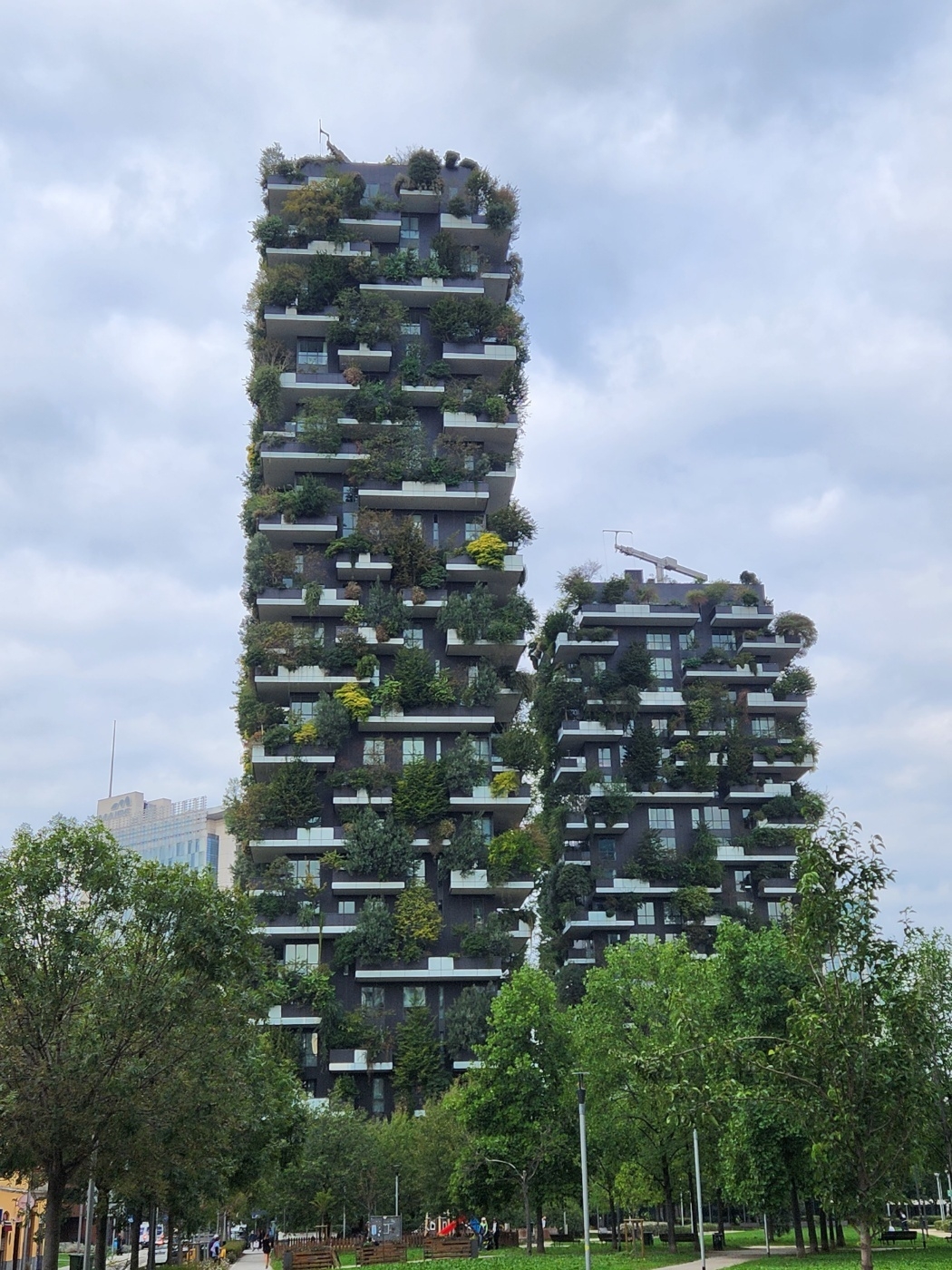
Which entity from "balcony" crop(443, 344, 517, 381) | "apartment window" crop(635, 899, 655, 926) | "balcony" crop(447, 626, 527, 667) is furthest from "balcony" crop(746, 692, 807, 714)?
"balcony" crop(443, 344, 517, 381)

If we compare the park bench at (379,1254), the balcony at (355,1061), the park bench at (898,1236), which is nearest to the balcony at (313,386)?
the balcony at (355,1061)

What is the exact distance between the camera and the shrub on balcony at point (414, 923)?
83.2 meters

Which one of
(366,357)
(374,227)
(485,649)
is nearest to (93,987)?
(485,649)

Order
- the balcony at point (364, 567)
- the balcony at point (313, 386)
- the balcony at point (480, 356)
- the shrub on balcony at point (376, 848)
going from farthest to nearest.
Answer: the balcony at point (480, 356) < the balcony at point (313, 386) < the balcony at point (364, 567) < the shrub on balcony at point (376, 848)

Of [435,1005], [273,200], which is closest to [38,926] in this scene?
[435,1005]

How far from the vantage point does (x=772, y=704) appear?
112 metres

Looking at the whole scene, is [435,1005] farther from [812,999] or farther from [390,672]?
[812,999]

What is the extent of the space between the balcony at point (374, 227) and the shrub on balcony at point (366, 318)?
6.51 m

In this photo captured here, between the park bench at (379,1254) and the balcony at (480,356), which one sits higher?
the balcony at (480,356)

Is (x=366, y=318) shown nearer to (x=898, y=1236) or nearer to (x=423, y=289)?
(x=423, y=289)

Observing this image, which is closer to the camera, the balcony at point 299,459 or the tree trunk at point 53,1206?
the tree trunk at point 53,1206

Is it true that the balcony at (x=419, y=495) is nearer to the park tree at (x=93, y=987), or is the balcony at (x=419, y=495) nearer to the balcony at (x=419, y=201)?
the balcony at (x=419, y=201)

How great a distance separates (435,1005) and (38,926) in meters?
54.0

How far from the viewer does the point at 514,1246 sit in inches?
2854
